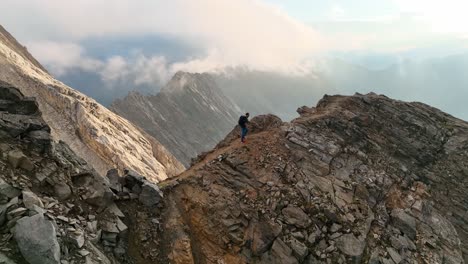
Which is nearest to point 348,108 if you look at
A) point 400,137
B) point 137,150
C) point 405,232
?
point 400,137

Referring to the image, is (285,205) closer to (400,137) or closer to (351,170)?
(351,170)

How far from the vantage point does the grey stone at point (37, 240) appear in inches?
577

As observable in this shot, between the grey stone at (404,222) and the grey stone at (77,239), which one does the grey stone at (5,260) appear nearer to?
the grey stone at (77,239)

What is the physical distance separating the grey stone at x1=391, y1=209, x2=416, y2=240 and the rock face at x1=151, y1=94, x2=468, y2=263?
0.21 feet

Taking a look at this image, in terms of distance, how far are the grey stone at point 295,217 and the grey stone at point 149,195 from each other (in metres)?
7.52

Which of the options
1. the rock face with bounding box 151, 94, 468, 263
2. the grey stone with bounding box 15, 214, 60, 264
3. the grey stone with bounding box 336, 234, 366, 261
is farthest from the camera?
Result: the rock face with bounding box 151, 94, 468, 263

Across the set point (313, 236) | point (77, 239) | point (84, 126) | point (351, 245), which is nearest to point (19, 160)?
point (77, 239)

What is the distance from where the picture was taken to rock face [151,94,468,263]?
2238cm

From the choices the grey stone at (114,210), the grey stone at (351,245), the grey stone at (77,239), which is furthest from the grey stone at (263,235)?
the grey stone at (77,239)

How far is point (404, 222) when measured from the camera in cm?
2497

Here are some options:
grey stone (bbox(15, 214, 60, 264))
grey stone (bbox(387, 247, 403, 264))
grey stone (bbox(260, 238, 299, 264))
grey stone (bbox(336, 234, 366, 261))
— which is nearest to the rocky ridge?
grey stone (bbox(15, 214, 60, 264))

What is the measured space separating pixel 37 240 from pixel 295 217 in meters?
13.9

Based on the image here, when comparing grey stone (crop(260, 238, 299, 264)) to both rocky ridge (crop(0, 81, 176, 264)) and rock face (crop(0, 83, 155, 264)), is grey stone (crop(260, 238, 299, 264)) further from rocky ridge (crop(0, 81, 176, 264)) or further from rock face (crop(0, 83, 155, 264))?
rock face (crop(0, 83, 155, 264))

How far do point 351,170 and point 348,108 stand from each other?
7.73 metres
